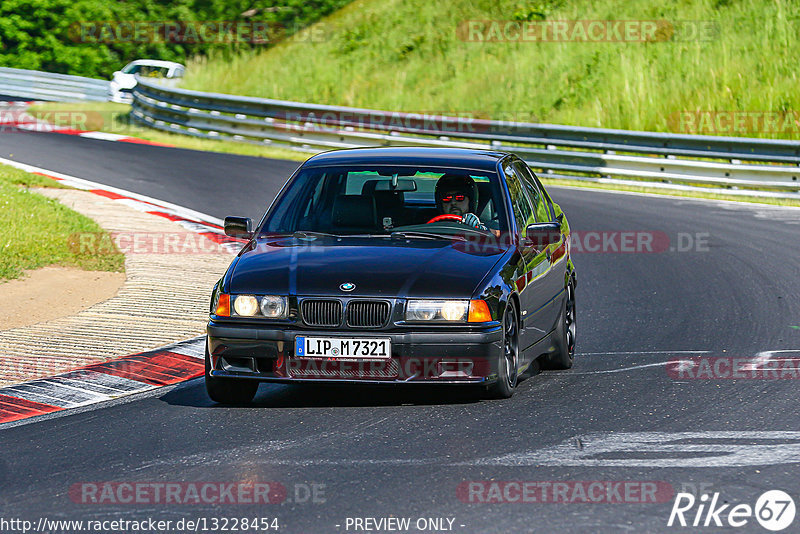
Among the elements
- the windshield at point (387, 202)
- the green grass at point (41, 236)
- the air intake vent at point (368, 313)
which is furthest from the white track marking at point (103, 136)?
the air intake vent at point (368, 313)

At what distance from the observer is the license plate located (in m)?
7.09

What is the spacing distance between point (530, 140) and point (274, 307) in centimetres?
1755

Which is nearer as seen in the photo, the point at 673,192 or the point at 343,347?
the point at 343,347

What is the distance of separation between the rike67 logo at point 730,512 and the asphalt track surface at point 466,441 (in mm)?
57

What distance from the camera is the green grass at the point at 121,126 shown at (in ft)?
Result: 87.7

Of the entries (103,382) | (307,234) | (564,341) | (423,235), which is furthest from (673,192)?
(103,382)

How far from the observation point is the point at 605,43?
Answer: 106 ft

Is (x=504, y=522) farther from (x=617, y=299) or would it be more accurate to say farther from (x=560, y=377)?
(x=617, y=299)

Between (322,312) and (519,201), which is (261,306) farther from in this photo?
A: (519,201)

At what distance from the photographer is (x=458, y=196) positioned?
332 inches

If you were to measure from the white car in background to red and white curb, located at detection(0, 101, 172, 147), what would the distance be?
11.3 feet

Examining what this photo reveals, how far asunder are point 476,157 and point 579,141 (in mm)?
15149

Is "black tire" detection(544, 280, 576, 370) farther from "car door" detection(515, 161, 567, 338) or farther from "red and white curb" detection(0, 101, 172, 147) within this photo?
"red and white curb" detection(0, 101, 172, 147)

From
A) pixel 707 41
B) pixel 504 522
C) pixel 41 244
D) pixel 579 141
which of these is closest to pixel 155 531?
Result: pixel 504 522
